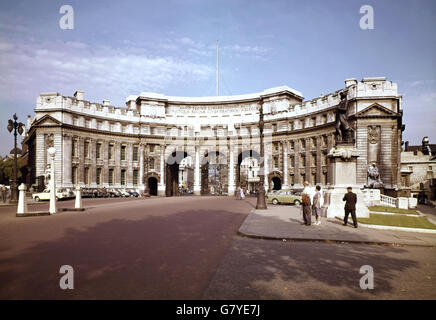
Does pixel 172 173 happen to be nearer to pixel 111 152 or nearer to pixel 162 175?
pixel 162 175

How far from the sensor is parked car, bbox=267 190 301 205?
3083cm

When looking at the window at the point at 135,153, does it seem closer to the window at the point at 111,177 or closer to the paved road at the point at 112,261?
the window at the point at 111,177

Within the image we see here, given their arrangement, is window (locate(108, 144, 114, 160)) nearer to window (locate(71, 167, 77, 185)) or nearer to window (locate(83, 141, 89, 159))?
window (locate(83, 141, 89, 159))

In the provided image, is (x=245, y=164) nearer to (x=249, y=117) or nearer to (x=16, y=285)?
(x=249, y=117)

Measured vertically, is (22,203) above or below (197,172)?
below

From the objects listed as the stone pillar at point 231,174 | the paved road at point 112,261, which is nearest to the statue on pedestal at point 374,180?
the stone pillar at point 231,174

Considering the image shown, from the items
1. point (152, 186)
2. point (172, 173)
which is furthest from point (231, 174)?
point (152, 186)

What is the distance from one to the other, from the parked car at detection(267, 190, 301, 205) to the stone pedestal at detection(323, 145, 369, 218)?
44.5 ft

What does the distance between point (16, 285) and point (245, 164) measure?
111m

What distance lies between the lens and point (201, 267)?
664 cm

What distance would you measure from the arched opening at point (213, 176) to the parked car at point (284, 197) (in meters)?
28.1

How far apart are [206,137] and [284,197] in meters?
32.6
